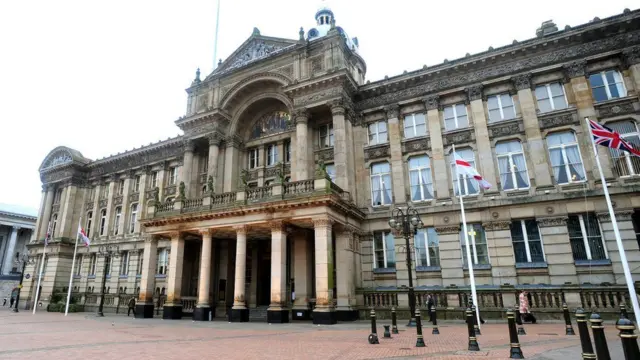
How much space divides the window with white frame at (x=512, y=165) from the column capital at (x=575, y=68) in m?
4.90

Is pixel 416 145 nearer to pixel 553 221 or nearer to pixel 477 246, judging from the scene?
pixel 477 246

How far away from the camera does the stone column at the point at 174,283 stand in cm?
2438

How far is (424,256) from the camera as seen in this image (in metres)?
23.0

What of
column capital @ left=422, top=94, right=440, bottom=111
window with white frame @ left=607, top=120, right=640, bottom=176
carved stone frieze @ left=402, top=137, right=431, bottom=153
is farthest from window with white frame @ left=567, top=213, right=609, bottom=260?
column capital @ left=422, top=94, right=440, bottom=111

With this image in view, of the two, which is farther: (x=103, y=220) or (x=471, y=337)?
(x=103, y=220)

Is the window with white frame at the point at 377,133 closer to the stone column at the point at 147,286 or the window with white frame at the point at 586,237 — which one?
the window with white frame at the point at 586,237

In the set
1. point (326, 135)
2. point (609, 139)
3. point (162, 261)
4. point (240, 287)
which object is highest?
point (326, 135)

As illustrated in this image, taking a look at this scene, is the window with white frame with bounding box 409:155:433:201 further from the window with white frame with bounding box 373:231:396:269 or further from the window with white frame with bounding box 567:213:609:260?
the window with white frame with bounding box 567:213:609:260

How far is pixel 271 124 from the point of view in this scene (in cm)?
2998

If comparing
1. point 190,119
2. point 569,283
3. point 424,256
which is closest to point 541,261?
point 569,283

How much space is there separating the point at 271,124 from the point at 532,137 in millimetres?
18816

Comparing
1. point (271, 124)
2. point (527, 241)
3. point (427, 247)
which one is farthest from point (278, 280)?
point (527, 241)

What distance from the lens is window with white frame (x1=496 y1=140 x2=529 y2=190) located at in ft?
72.0

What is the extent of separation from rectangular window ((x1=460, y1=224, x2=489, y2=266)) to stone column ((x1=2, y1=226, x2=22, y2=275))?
7485cm
